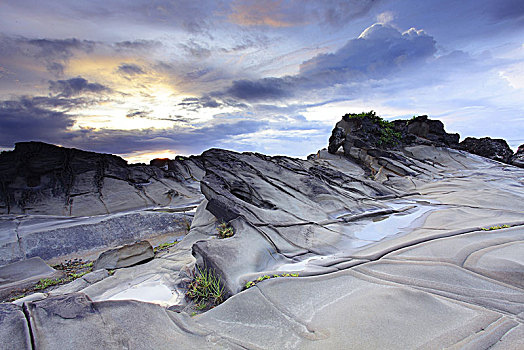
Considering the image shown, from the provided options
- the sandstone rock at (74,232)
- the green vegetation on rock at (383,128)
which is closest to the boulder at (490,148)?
the green vegetation on rock at (383,128)

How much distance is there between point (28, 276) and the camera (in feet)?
20.3

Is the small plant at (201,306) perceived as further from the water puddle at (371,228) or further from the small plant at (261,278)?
the water puddle at (371,228)

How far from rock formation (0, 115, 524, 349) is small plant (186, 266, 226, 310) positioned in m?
0.12

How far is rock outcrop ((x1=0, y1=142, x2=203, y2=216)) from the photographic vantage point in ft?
38.6

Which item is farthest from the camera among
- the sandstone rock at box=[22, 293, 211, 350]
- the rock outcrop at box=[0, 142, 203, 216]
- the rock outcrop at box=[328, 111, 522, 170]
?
the rock outcrop at box=[328, 111, 522, 170]

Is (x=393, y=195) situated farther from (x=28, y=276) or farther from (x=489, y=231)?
(x=28, y=276)

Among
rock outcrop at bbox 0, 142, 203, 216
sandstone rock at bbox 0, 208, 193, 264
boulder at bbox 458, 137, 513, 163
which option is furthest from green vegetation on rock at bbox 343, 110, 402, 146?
sandstone rock at bbox 0, 208, 193, 264

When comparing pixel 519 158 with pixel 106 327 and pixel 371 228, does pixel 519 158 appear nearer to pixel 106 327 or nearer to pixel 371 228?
pixel 371 228

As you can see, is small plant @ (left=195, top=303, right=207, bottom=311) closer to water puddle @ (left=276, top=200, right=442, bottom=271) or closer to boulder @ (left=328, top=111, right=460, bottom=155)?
water puddle @ (left=276, top=200, right=442, bottom=271)

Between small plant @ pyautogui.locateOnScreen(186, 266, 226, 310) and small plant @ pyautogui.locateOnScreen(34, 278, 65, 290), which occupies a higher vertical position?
small plant @ pyautogui.locateOnScreen(186, 266, 226, 310)

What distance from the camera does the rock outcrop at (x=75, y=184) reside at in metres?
11.8

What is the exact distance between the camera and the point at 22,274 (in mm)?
6250

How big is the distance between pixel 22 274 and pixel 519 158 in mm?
28222

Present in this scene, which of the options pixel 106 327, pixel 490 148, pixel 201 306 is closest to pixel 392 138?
pixel 490 148
